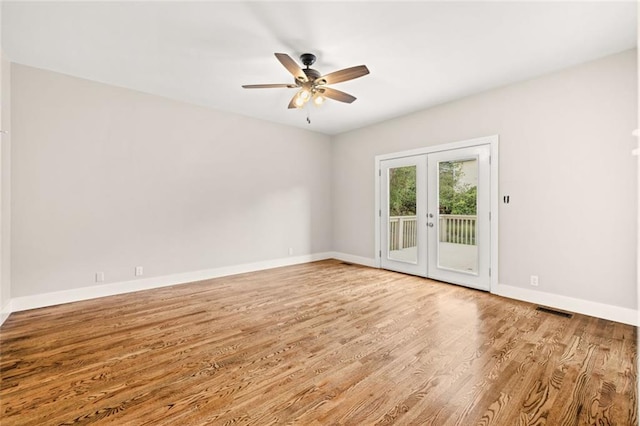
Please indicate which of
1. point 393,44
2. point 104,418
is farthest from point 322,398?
point 393,44

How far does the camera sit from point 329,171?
22.1 feet

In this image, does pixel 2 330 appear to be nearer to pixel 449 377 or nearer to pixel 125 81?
pixel 125 81

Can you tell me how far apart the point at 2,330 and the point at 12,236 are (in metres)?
1.12

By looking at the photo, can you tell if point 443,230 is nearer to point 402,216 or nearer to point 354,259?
point 402,216

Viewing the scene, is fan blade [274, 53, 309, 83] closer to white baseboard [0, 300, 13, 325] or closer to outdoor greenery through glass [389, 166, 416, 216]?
outdoor greenery through glass [389, 166, 416, 216]

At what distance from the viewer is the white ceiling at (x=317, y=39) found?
246 cm

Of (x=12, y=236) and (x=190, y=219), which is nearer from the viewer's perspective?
(x=12, y=236)

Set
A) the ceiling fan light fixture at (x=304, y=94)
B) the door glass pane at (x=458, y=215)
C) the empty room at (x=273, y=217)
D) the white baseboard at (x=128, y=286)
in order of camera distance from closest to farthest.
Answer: the empty room at (x=273, y=217)
the ceiling fan light fixture at (x=304, y=94)
the white baseboard at (x=128, y=286)
the door glass pane at (x=458, y=215)

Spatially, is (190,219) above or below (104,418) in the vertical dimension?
above

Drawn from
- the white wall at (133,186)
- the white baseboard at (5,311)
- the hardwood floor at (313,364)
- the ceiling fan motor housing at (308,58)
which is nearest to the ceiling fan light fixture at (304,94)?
the ceiling fan motor housing at (308,58)

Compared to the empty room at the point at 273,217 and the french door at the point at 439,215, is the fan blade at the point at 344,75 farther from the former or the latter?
the french door at the point at 439,215

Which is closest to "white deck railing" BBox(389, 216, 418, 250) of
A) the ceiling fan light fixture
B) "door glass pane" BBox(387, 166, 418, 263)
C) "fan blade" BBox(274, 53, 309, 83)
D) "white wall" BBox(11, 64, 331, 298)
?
"door glass pane" BBox(387, 166, 418, 263)

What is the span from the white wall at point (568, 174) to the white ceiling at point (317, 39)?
28 cm

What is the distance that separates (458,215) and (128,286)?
5081mm
